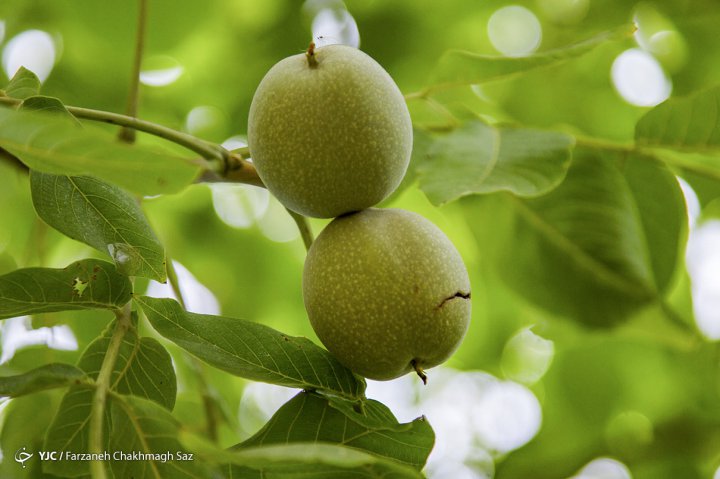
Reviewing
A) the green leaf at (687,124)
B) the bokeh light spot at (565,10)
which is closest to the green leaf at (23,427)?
the green leaf at (687,124)

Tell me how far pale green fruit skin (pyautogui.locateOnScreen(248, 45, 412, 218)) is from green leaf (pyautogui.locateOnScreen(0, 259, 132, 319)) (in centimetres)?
25

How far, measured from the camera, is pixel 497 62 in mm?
1317

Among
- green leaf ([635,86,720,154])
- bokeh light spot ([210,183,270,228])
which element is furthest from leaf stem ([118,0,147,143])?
green leaf ([635,86,720,154])

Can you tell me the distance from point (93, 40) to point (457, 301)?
127 centimetres

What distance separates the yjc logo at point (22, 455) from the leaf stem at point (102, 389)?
0.37 metres

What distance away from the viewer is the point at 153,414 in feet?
3.04

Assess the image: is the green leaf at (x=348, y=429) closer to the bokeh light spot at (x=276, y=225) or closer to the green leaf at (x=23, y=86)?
the green leaf at (x=23, y=86)

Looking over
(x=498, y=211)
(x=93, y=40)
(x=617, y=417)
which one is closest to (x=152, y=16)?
(x=93, y=40)

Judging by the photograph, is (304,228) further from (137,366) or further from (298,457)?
(298,457)

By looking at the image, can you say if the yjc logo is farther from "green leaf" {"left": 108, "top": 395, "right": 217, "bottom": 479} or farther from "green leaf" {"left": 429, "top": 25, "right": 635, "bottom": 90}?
"green leaf" {"left": 429, "top": 25, "right": 635, "bottom": 90}

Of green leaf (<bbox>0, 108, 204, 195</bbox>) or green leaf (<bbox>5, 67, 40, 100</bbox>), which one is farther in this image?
green leaf (<bbox>5, 67, 40, 100</bbox>)

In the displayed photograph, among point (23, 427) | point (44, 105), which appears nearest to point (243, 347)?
point (44, 105)

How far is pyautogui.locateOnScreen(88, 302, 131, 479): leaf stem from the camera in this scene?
83cm

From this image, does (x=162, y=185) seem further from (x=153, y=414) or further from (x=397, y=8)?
(x=397, y=8)
